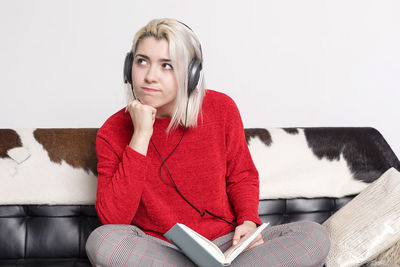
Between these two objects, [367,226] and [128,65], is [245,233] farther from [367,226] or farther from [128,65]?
[128,65]

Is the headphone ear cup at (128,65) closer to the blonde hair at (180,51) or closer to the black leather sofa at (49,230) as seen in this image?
the blonde hair at (180,51)

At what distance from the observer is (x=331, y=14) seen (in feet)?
7.19

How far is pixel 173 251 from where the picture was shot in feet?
3.99

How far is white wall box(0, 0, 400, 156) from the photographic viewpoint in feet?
6.65

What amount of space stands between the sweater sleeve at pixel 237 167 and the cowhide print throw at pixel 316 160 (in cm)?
24

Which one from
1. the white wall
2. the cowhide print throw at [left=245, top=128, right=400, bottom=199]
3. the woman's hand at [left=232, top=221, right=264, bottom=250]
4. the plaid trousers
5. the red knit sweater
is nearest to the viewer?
the plaid trousers

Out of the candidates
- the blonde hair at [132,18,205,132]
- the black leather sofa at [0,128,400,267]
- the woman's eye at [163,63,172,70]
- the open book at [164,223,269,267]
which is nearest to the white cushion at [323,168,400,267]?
the black leather sofa at [0,128,400,267]

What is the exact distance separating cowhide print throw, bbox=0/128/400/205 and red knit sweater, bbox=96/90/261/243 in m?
0.28

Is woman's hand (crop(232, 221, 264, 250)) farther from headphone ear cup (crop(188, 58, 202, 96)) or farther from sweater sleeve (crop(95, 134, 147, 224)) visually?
headphone ear cup (crop(188, 58, 202, 96))

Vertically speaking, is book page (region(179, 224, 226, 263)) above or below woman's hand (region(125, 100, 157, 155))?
below

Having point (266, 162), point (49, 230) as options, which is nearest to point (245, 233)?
point (266, 162)

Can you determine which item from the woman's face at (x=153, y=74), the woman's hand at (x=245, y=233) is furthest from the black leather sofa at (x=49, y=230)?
the woman's face at (x=153, y=74)

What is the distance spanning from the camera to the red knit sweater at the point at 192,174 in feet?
4.56

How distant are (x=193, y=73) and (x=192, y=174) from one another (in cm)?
33
